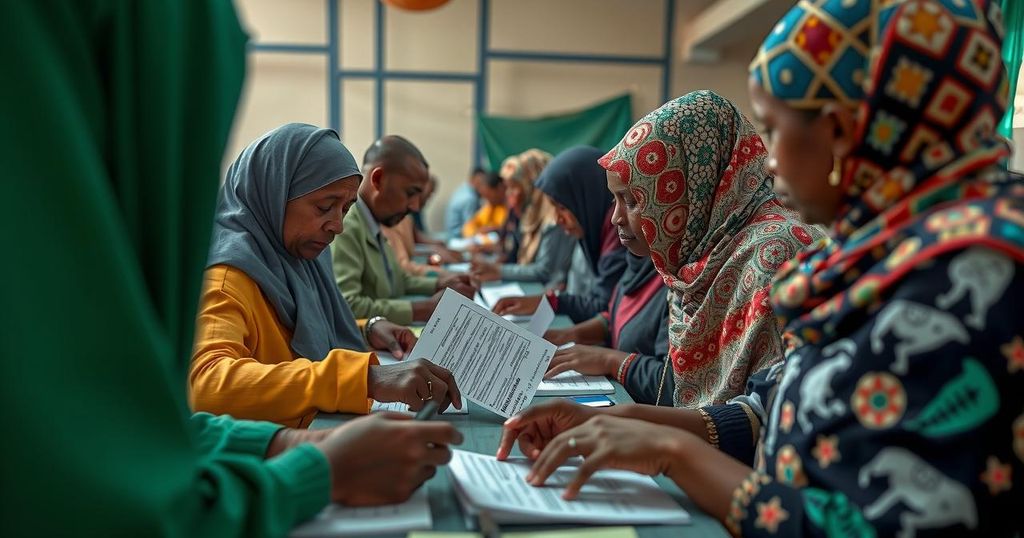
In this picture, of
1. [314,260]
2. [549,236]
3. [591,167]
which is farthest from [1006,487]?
[549,236]

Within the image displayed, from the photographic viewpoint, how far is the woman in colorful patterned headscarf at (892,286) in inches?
28.6

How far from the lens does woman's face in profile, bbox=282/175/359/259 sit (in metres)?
1.65

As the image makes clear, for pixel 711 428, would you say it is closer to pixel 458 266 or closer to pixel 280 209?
pixel 280 209

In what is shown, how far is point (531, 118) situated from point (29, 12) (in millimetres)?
7270

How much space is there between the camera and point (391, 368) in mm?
1381

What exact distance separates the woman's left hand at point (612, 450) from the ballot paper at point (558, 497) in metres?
0.02

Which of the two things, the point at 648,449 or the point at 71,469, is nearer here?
the point at 71,469

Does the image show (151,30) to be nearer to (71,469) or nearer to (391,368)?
(71,469)

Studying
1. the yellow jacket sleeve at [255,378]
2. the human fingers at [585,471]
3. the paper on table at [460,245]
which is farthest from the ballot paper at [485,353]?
the paper on table at [460,245]

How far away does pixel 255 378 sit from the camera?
1321 millimetres

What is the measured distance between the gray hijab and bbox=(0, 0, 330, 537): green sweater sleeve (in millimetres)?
838

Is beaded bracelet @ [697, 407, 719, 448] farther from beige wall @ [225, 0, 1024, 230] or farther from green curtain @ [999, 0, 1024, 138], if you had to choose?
beige wall @ [225, 0, 1024, 230]

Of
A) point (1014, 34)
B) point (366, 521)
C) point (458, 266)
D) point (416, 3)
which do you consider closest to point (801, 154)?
point (366, 521)

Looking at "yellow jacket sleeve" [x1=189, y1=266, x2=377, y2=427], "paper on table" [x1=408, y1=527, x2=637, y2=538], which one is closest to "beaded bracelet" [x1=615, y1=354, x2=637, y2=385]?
"yellow jacket sleeve" [x1=189, y1=266, x2=377, y2=427]
